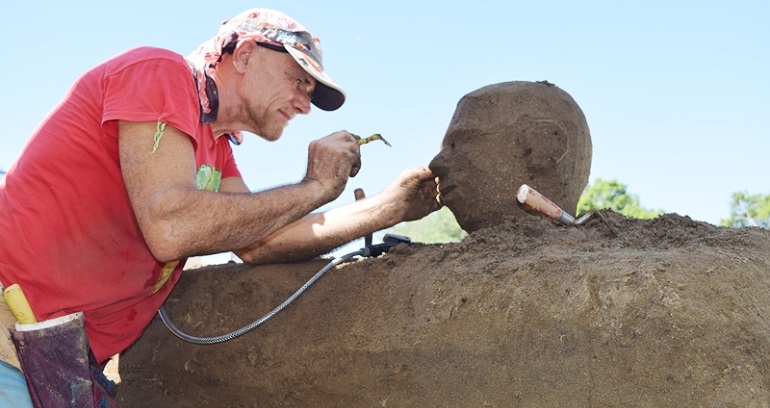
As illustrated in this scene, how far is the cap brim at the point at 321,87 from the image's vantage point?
2.61 metres

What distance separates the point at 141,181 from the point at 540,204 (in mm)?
1345

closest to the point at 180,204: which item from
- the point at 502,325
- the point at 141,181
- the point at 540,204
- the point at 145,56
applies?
the point at 141,181

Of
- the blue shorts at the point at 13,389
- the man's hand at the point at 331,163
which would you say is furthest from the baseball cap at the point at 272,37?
the blue shorts at the point at 13,389

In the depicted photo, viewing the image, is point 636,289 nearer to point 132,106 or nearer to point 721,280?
point 721,280

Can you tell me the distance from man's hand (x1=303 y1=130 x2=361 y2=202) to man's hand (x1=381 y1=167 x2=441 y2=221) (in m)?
0.32

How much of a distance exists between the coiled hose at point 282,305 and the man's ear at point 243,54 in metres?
0.78

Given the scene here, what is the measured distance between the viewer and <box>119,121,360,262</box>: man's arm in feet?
7.07

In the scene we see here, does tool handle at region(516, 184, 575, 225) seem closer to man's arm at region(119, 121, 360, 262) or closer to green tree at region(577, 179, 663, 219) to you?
man's arm at region(119, 121, 360, 262)

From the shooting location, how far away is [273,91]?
2.68m

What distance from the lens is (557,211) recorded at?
8.78ft

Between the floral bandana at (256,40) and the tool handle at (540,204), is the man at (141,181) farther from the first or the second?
the tool handle at (540,204)

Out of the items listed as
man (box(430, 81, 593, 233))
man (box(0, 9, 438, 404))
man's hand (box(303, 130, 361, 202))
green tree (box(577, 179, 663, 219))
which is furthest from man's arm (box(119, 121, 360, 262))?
green tree (box(577, 179, 663, 219))

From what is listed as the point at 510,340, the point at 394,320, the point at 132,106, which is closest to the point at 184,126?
the point at 132,106

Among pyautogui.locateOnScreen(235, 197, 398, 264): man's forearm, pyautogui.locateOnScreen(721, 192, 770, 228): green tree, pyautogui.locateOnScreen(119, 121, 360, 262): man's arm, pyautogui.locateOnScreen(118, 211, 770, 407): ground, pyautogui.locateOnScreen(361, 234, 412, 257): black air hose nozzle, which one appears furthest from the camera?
pyautogui.locateOnScreen(721, 192, 770, 228): green tree
